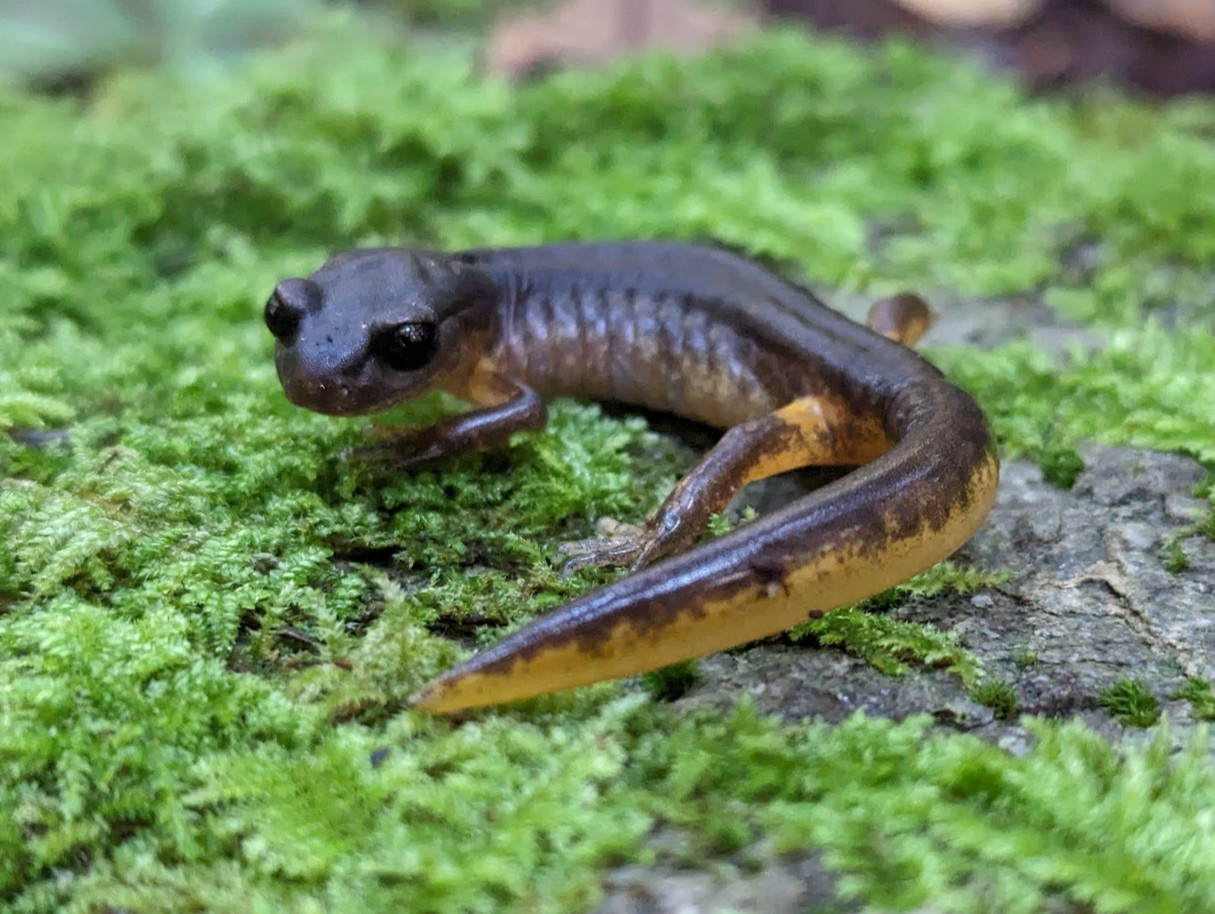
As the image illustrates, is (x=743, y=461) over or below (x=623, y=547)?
over

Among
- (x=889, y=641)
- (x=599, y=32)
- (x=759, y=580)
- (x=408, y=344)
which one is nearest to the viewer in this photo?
(x=759, y=580)

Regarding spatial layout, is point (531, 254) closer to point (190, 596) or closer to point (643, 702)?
point (190, 596)

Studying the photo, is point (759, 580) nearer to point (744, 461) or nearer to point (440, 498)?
point (744, 461)

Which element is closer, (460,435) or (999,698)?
(999,698)

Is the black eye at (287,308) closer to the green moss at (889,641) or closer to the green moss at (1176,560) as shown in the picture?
the green moss at (889,641)

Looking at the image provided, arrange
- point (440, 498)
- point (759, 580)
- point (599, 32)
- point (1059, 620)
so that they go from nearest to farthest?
point (759, 580) → point (1059, 620) → point (440, 498) → point (599, 32)

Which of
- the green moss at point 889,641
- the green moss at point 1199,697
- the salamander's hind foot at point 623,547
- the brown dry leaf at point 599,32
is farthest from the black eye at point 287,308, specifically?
the brown dry leaf at point 599,32

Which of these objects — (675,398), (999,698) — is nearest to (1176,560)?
(999,698)

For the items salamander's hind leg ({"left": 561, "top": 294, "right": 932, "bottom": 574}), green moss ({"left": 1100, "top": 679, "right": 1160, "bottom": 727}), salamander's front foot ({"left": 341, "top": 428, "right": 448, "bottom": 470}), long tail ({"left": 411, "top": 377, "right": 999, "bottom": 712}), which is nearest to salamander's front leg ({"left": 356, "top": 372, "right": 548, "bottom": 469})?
salamander's front foot ({"left": 341, "top": 428, "right": 448, "bottom": 470})
